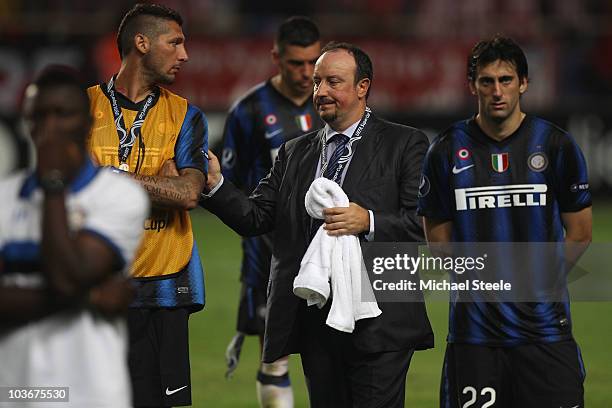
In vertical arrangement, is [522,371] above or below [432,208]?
below

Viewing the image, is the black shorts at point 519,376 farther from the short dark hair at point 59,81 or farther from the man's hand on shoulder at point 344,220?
the short dark hair at point 59,81

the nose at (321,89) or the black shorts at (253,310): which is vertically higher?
the nose at (321,89)

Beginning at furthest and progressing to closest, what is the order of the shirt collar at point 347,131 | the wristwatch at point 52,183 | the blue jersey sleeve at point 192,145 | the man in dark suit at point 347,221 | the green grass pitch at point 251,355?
the green grass pitch at point 251,355 → the shirt collar at point 347,131 → the blue jersey sleeve at point 192,145 → the man in dark suit at point 347,221 → the wristwatch at point 52,183

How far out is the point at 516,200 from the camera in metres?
5.55

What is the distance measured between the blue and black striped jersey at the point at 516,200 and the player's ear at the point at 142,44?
60.2 inches

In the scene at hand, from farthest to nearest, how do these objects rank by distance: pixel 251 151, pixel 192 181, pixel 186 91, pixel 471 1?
pixel 471 1, pixel 186 91, pixel 251 151, pixel 192 181

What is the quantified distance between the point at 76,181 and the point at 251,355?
6.63 m

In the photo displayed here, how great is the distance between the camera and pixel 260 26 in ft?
62.6

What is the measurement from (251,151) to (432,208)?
2412 mm

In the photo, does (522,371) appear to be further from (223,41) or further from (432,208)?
(223,41)

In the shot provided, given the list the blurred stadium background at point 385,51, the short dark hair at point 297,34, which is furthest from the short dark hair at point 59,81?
the blurred stadium background at point 385,51

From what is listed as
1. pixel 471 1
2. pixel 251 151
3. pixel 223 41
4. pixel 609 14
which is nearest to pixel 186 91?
pixel 223 41

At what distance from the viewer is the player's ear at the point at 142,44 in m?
5.69

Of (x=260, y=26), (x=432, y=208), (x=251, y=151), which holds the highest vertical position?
(x=260, y=26)
